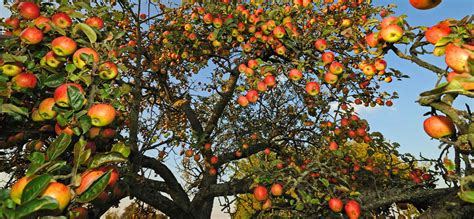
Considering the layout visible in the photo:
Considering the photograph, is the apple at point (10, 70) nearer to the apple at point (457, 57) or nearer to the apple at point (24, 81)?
the apple at point (24, 81)

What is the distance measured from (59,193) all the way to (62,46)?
1238 millimetres

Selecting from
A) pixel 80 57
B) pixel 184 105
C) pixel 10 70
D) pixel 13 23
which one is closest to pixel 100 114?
pixel 80 57

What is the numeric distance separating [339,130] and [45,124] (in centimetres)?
455

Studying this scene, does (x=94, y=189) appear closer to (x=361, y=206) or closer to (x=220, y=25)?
(x=361, y=206)

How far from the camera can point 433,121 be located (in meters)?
2.04

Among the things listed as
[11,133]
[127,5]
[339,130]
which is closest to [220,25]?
[127,5]

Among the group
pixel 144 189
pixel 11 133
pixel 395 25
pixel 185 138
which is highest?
pixel 185 138

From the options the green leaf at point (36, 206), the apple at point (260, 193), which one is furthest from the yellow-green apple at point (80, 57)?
the apple at point (260, 193)

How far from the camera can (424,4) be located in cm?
172

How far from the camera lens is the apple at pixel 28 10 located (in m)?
2.68

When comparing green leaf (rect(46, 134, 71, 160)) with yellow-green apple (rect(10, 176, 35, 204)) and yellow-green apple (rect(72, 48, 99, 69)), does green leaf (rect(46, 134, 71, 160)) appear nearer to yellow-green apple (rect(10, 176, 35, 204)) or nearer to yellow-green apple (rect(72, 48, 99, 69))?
yellow-green apple (rect(10, 176, 35, 204))

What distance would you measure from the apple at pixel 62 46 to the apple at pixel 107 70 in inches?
11.8

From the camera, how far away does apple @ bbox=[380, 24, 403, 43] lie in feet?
8.76

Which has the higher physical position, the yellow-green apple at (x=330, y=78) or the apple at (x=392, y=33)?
the yellow-green apple at (x=330, y=78)
